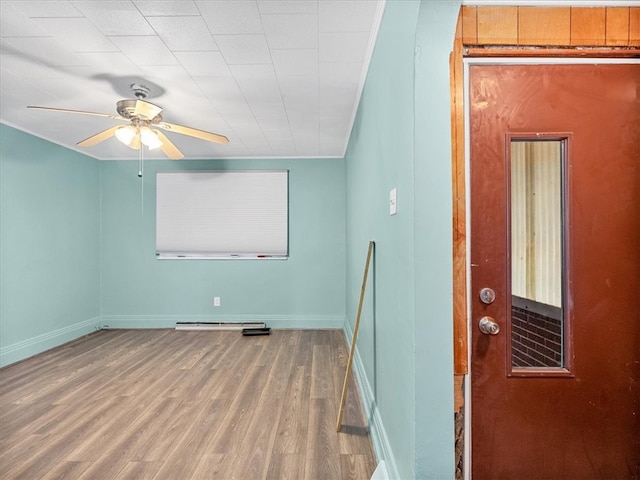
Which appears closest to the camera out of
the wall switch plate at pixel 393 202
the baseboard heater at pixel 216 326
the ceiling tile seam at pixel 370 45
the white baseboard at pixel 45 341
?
the wall switch plate at pixel 393 202

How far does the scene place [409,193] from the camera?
4.14 feet

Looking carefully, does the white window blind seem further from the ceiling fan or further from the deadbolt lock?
the deadbolt lock

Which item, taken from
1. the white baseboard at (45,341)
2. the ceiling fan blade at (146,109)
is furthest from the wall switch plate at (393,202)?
the white baseboard at (45,341)

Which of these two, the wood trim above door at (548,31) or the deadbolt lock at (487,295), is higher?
the wood trim above door at (548,31)

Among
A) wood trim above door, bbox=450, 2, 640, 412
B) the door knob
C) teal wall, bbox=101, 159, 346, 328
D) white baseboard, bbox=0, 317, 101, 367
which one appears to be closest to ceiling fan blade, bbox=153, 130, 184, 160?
teal wall, bbox=101, 159, 346, 328

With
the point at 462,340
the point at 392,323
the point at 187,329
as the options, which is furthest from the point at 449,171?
the point at 187,329

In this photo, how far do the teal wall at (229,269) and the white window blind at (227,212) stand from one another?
0.42ft

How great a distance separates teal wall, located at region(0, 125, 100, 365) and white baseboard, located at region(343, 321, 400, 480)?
141 inches

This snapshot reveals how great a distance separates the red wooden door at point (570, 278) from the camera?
1383mm

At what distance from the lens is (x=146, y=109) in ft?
8.02

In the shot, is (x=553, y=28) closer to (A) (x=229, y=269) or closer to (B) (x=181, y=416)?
(B) (x=181, y=416)

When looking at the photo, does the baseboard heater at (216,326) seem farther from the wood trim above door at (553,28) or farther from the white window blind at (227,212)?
the wood trim above door at (553,28)

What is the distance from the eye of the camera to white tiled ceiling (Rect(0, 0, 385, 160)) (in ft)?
5.91

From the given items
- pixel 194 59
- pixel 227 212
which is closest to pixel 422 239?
pixel 194 59
